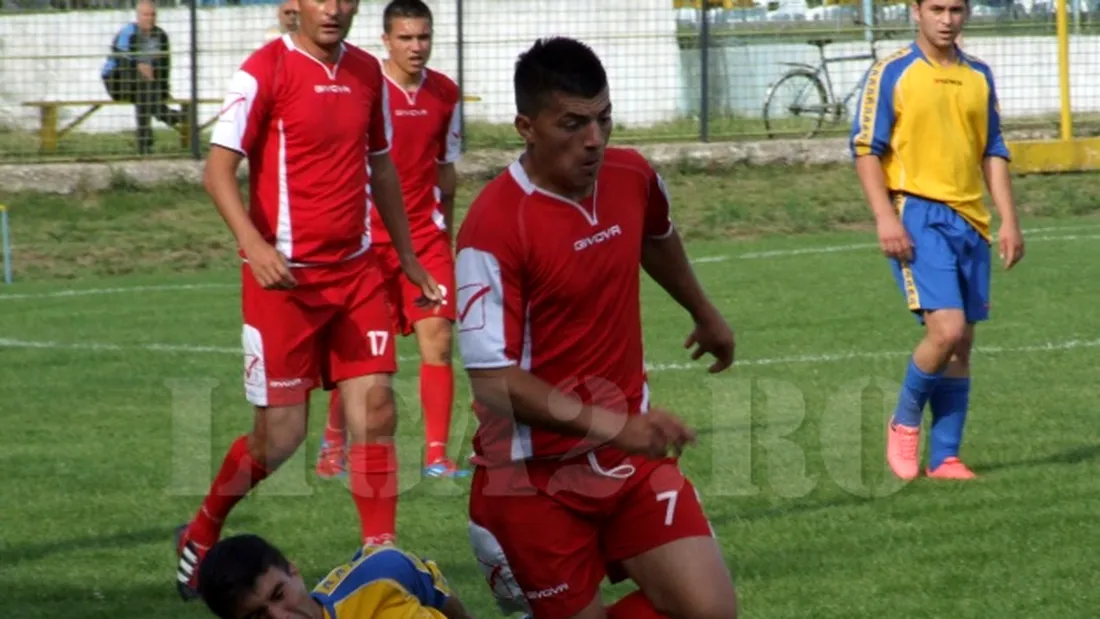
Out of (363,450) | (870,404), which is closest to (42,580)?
(363,450)

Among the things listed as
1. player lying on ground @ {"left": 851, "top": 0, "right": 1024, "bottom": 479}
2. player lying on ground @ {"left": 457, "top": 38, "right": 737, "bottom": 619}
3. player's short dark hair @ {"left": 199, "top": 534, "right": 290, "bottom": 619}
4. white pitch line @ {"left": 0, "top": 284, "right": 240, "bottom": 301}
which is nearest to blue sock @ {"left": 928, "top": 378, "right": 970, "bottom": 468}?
player lying on ground @ {"left": 851, "top": 0, "right": 1024, "bottom": 479}

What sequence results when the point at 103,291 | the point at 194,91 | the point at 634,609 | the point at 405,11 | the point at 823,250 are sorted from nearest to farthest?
the point at 634,609 → the point at 405,11 → the point at 103,291 → the point at 823,250 → the point at 194,91

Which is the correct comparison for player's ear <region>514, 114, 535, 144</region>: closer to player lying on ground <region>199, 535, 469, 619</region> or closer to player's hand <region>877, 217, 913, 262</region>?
player lying on ground <region>199, 535, 469, 619</region>

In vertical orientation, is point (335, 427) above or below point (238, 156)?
below

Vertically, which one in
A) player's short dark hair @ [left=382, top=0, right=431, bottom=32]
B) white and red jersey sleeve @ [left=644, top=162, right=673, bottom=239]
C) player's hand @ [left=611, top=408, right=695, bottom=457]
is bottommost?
player's hand @ [left=611, top=408, right=695, bottom=457]

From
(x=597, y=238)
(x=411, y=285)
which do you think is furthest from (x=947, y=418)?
(x=597, y=238)

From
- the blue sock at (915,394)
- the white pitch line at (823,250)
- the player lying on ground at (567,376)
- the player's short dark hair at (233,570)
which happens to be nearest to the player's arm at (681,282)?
the player lying on ground at (567,376)

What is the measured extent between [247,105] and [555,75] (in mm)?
2186

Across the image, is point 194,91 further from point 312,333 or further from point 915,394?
point 312,333

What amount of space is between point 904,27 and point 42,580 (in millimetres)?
18175

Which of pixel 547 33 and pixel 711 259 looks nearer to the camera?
pixel 711 259

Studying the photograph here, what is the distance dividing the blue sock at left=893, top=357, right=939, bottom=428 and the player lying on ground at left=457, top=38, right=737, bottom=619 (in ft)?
9.83

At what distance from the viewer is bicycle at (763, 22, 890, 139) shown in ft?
69.7

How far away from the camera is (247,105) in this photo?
664 cm
